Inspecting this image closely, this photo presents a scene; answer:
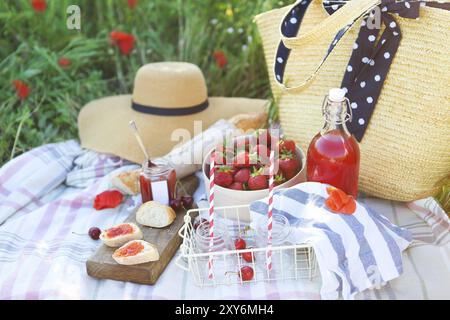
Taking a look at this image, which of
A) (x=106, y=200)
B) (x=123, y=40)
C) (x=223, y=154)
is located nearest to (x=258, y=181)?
(x=223, y=154)

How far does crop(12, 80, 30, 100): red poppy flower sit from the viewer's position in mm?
2111

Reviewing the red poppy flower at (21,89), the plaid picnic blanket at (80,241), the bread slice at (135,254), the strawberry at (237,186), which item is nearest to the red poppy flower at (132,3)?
the red poppy flower at (21,89)

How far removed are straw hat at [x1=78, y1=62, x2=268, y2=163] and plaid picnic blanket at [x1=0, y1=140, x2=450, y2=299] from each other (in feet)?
0.26

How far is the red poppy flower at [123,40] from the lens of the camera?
2.38 metres

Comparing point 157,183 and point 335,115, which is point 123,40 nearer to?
point 157,183

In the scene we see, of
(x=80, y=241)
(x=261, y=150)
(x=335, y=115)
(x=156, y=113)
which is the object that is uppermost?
(x=335, y=115)

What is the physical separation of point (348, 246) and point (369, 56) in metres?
0.59

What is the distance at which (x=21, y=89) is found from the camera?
2.12 m

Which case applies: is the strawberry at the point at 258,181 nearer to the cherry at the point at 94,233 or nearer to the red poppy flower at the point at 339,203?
the red poppy flower at the point at 339,203

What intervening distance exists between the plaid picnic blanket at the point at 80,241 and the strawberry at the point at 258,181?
282 mm

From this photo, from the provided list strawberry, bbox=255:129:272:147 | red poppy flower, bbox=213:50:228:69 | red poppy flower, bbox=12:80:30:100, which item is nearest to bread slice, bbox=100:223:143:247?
strawberry, bbox=255:129:272:147
